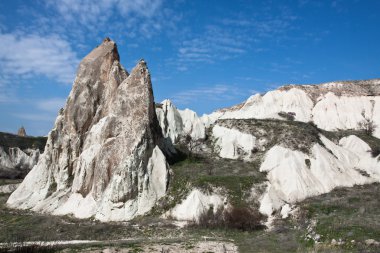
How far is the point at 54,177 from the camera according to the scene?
162 feet

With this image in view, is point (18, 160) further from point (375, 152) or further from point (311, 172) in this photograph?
point (375, 152)

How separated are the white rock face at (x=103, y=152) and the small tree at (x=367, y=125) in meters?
38.0

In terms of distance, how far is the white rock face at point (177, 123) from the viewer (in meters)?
61.8

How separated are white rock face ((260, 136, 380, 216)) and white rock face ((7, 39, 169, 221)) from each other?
37.8 ft

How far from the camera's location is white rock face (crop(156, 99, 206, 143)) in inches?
2435

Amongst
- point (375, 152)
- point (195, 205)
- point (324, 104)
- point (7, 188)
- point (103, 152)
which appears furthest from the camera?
point (324, 104)

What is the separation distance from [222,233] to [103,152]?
16.3 m

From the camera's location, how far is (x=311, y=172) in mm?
45438

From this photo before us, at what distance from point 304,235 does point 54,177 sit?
105 ft

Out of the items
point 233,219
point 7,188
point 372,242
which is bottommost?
point 372,242

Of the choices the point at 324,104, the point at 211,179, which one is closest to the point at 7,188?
the point at 211,179

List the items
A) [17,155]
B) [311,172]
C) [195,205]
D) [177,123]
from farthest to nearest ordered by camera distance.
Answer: [17,155]
[177,123]
[311,172]
[195,205]

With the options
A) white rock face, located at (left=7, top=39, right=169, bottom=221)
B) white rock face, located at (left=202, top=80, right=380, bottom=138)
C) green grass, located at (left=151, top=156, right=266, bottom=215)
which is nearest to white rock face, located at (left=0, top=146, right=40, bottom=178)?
white rock face, located at (left=7, top=39, right=169, bottom=221)

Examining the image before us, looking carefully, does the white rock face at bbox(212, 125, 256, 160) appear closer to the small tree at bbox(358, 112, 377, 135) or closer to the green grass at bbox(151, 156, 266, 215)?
the green grass at bbox(151, 156, 266, 215)
